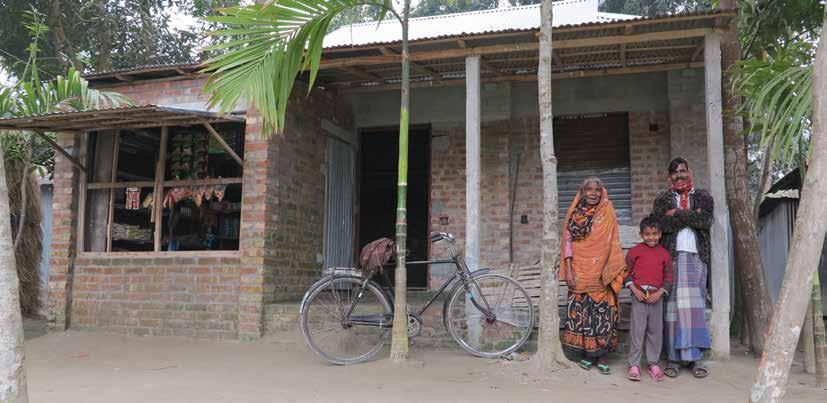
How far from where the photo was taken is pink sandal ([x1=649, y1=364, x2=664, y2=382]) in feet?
17.4

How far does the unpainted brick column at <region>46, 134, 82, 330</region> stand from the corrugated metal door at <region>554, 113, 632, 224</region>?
5.94 metres

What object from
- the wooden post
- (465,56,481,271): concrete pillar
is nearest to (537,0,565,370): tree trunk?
(465,56,481,271): concrete pillar

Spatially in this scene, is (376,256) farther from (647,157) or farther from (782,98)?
(647,157)

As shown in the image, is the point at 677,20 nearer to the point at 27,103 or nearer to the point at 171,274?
the point at 171,274

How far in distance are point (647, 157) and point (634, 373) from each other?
373cm

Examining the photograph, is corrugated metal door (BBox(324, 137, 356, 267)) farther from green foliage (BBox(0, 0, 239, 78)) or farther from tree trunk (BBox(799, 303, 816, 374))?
green foliage (BBox(0, 0, 239, 78))

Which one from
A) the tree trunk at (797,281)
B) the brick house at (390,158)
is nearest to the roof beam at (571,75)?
the brick house at (390,158)

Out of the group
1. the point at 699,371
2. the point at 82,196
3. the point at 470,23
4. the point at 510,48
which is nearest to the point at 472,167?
the point at 510,48

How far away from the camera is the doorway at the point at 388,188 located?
955 centimetres

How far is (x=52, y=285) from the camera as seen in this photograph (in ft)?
26.0

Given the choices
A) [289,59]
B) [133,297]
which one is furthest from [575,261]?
[133,297]

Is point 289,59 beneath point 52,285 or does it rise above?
above

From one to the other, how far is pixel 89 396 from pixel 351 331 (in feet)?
7.45

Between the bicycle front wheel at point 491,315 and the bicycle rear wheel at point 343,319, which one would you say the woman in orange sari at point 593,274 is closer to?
the bicycle front wheel at point 491,315
